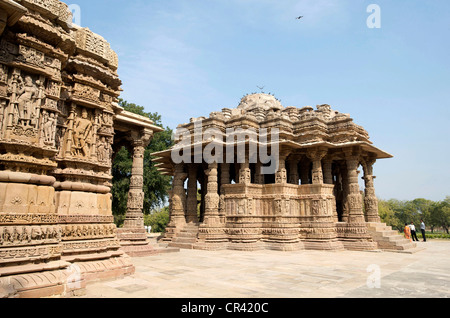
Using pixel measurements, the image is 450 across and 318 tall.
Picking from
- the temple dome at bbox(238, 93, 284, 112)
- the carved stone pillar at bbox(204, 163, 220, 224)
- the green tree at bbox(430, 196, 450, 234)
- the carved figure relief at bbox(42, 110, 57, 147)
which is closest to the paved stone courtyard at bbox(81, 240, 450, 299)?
the carved figure relief at bbox(42, 110, 57, 147)

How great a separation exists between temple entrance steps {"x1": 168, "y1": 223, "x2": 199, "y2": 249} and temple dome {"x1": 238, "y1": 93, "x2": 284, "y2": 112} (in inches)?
327

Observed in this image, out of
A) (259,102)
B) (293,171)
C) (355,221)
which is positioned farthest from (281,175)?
(259,102)

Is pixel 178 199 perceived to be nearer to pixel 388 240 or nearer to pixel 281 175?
pixel 281 175

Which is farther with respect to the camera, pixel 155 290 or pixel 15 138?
pixel 155 290

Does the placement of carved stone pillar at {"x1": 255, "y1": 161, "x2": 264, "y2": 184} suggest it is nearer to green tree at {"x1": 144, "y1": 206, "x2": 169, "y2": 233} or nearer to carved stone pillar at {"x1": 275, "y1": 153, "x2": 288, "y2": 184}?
carved stone pillar at {"x1": 275, "y1": 153, "x2": 288, "y2": 184}

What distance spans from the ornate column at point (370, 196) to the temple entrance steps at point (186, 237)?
935cm

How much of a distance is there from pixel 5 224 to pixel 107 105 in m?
3.22

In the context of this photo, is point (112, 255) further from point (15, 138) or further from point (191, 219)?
point (191, 219)

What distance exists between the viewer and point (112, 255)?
581 cm

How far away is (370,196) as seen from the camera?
16312 mm

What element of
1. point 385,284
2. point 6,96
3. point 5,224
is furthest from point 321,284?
point 6,96

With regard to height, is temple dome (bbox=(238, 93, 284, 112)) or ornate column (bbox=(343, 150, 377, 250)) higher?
temple dome (bbox=(238, 93, 284, 112))

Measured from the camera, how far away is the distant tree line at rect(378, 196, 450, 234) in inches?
1977

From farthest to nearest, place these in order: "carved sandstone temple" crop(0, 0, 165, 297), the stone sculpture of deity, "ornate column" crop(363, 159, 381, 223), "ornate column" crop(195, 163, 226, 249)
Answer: "ornate column" crop(363, 159, 381, 223) → "ornate column" crop(195, 163, 226, 249) → the stone sculpture of deity → "carved sandstone temple" crop(0, 0, 165, 297)
